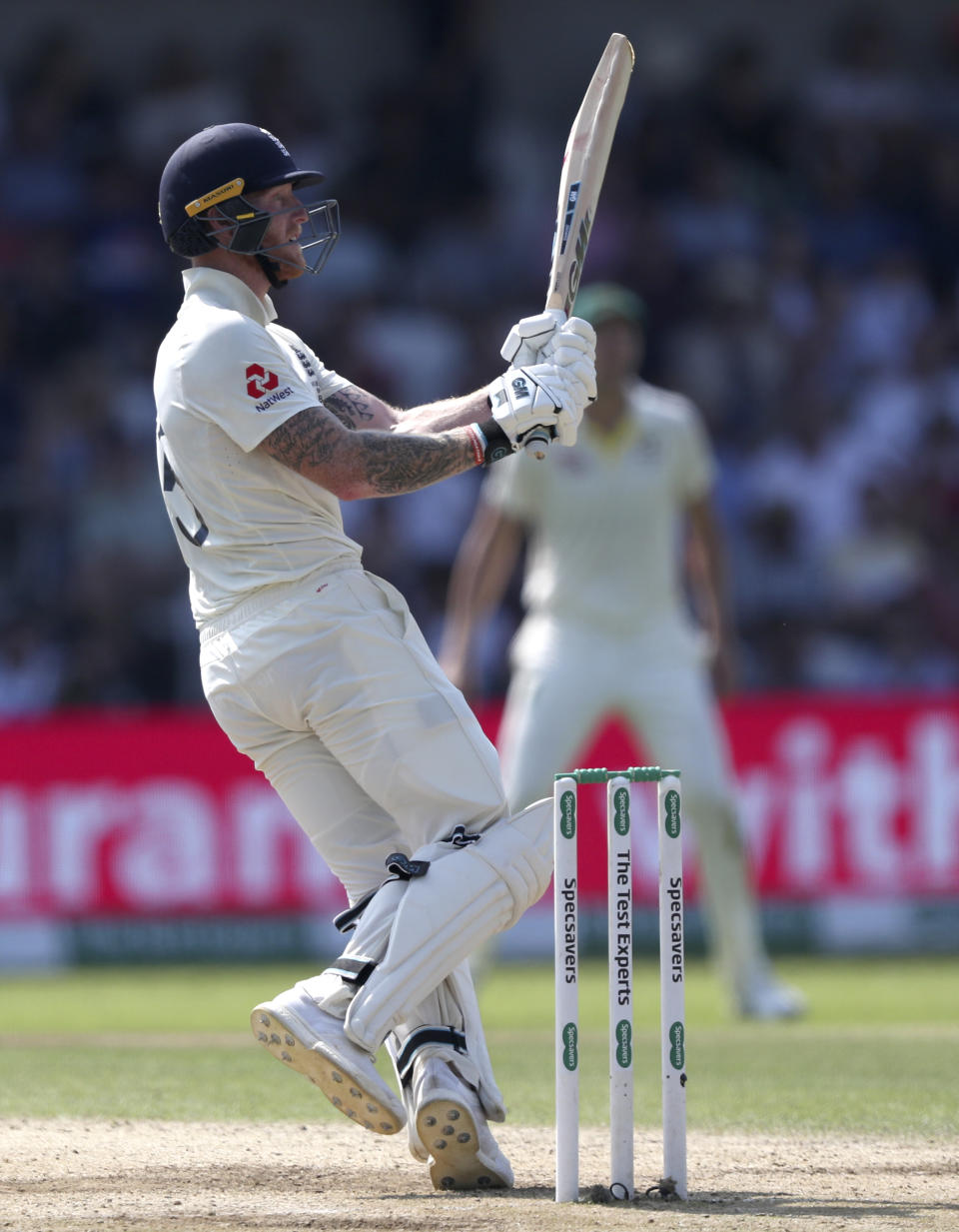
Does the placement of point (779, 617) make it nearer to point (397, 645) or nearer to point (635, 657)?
point (635, 657)

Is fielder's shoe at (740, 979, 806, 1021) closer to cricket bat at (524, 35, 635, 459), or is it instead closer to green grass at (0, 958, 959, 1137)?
green grass at (0, 958, 959, 1137)

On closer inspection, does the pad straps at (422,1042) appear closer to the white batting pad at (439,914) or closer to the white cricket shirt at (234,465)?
the white batting pad at (439,914)

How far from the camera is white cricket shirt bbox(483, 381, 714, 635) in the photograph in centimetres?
784

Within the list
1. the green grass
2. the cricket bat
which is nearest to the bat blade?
the cricket bat

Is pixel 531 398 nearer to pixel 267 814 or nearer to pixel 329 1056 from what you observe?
pixel 329 1056

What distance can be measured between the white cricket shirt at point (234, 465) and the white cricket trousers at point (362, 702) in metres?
0.06

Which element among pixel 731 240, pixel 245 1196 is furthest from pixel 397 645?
pixel 731 240

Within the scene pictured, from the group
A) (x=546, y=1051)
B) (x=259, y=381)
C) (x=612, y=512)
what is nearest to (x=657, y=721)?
(x=612, y=512)

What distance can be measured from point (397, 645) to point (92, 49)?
37.3 ft

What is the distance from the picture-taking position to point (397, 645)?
4.20 meters

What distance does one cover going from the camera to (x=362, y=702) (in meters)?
4.13

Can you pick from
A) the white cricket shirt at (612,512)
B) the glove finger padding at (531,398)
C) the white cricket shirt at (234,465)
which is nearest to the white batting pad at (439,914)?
the white cricket shirt at (234,465)

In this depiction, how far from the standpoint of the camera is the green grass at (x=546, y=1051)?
530 cm

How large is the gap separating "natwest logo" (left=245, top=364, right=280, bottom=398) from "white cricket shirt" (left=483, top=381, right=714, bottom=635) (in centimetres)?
380
